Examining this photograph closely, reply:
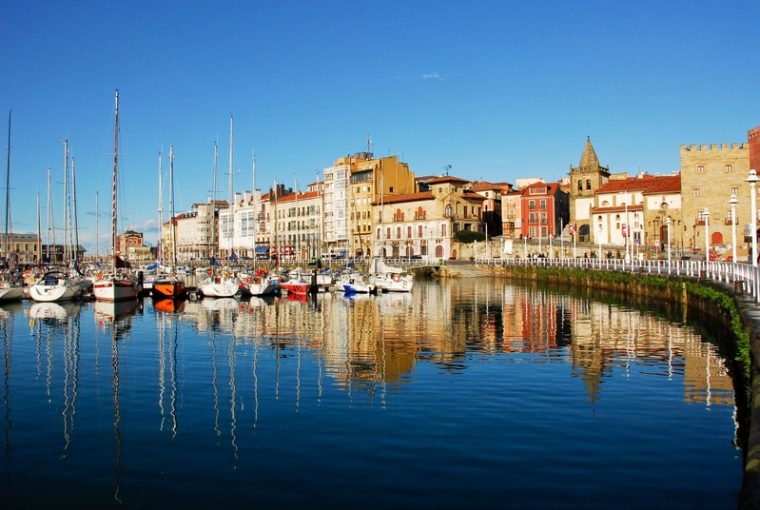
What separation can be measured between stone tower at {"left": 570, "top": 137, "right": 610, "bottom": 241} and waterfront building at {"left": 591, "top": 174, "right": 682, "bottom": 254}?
3.59 m

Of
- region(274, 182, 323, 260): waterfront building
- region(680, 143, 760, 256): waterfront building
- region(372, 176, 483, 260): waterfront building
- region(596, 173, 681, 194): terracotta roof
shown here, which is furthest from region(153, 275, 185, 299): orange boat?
region(274, 182, 323, 260): waterfront building

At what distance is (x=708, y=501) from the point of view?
403 inches

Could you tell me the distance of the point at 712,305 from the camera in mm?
34000

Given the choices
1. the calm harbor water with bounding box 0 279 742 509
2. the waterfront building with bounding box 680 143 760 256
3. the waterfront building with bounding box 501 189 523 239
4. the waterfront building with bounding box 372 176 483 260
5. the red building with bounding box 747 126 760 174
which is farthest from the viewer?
the waterfront building with bounding box 372 176 483 260

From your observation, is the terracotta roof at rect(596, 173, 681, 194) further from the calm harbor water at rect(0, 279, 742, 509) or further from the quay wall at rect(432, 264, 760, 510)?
the calm harbor water at rect(0, 279, 742, 509)

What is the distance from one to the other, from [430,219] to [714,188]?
160ft

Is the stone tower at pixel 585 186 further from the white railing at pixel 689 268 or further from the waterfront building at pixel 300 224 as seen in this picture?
the waterfront building at pixel 300 224

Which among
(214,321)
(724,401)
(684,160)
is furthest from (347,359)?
(684,160)

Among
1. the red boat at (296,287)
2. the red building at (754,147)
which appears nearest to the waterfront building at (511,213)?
the red building at (754,147)

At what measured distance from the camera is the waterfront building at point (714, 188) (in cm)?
8850

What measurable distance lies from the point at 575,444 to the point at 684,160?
8721 centimetres

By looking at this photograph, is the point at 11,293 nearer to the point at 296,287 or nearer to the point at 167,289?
the point at 167,289

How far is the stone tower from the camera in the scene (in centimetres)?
11956

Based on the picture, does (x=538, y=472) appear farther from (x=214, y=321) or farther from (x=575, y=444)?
(x=214, y=321)
